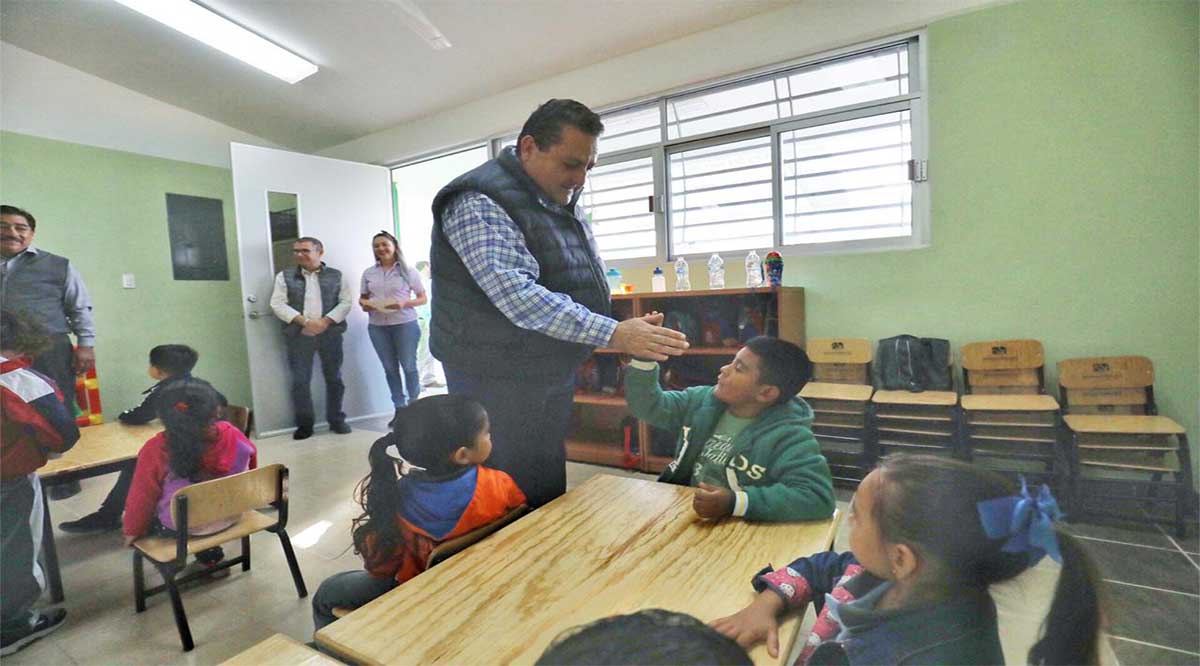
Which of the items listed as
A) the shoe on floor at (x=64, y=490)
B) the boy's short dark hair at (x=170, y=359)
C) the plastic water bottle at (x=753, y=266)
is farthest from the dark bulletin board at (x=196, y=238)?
the plastic water bottle at (x=753, y=266)

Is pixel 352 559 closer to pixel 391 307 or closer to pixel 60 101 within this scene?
pixel 391 307

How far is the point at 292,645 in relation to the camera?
1.93 feet

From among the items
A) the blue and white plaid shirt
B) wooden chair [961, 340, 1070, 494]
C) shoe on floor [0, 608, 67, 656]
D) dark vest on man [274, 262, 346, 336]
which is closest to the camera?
wooden chair [961, 340, 1070, 494]

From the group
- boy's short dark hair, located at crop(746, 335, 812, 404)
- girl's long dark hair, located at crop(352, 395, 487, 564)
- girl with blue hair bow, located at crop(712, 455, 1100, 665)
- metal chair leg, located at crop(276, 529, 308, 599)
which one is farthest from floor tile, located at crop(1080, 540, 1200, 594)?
metal chair leg, located at crop(276, 529, 308, 599)

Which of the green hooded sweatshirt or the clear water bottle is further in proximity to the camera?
the clear water bottle

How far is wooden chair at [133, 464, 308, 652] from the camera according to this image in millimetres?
685

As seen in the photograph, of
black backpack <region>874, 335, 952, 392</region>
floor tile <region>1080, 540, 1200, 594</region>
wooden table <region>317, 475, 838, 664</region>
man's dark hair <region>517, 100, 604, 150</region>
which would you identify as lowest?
wooden table <region>317, 475, 838, 664</region>

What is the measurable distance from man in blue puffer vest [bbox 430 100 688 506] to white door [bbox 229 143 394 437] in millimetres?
191

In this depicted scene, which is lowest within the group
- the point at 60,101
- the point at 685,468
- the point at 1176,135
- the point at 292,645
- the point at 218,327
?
the point at 292,645

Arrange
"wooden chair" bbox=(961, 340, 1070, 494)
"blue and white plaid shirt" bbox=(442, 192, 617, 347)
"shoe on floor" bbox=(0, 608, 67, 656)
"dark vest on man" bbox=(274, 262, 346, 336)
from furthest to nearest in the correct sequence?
"dark vest on man" bbox=(274, 262, 346, 336) < "blue and white plaid shirt" bbox=(442, 192, 617, 347) < "shoe on floor" bbox=(0, 608, 67, 656) < "wooden chair" bbox=(961, 340, 1070, 494)

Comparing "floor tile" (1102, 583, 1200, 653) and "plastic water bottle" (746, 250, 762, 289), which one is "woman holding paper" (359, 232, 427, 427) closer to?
"plastic water bottle" (746, 250, 762, 289)

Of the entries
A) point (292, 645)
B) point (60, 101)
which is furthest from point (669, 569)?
point (60, 101)

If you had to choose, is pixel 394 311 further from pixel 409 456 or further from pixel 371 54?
pixel 371 54

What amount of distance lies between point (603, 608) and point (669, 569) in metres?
0.11
